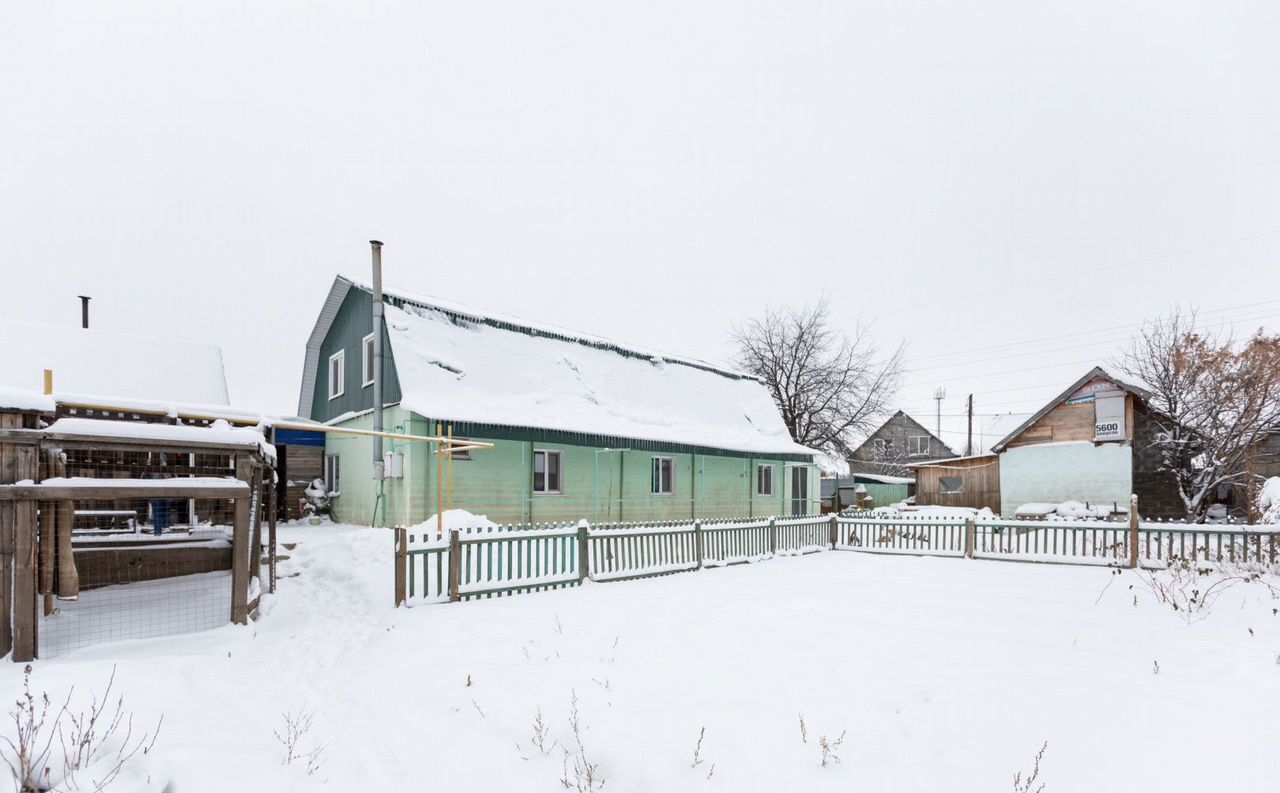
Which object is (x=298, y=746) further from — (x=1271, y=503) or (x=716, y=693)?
(x=1271, y=503)

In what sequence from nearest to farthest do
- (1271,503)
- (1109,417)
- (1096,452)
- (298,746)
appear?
(298,746) → (1271,503) → (1109,417) → (1096,452)

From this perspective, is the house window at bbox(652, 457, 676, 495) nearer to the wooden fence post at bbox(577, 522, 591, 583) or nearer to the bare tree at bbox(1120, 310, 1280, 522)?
the wooden fence post at bbox(577, 522, 591, 583)

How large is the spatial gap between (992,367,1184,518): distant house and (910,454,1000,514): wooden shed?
1422 mm

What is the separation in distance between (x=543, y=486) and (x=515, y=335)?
4.82 metres

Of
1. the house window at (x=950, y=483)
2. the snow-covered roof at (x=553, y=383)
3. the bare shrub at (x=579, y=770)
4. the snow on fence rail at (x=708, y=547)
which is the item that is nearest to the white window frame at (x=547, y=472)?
the snow-covered roof at (x=553, y=383)

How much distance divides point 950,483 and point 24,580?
32082 millimetres

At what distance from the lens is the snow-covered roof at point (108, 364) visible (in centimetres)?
1479

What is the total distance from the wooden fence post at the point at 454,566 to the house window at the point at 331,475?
11383 millimetres

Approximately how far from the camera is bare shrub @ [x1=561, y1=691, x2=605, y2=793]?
3.76 meters

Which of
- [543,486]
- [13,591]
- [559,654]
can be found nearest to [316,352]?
[543,486]

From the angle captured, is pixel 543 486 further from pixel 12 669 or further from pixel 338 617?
pixel 12 669

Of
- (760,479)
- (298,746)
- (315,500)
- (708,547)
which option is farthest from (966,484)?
(298,746)

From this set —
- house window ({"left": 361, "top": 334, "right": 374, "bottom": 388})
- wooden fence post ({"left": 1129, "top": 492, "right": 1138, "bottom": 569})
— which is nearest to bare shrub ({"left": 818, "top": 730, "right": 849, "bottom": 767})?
wooden fence post ({"left": 1129, "top": 492, "right": 1138, "bottom": 569})

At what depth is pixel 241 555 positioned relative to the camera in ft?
21.7
